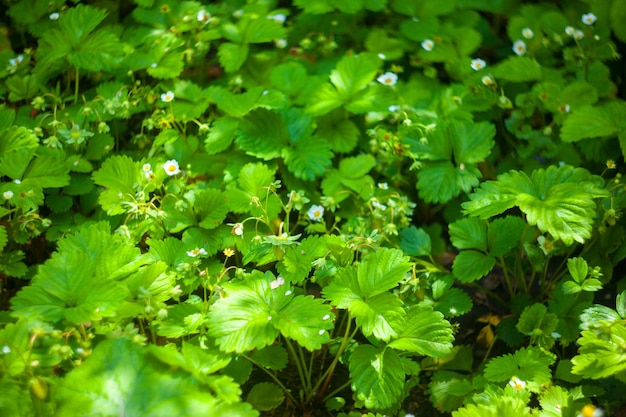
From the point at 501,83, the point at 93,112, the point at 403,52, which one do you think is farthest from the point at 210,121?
the point at 501,83

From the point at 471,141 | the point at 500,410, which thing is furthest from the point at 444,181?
the point at 500,410

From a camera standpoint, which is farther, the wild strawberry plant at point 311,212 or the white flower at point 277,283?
the white flower at point 277,283

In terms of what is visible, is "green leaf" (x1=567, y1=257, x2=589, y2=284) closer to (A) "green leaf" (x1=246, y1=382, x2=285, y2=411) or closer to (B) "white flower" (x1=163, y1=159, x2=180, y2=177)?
(A) "green leaf" (x1=246, y1=382, x2=285, y2=411)

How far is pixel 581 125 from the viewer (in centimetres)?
228

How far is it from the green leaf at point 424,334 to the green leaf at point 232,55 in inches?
51.3

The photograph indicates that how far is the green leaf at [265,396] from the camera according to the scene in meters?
1.83

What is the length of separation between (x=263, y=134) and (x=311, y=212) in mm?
380

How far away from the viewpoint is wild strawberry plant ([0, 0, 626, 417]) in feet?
5.35

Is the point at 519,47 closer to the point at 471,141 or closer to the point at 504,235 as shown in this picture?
the point at 471,141

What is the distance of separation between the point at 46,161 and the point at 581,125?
194cm

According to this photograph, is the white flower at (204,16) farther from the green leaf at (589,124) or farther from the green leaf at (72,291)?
the green leaf at (589,124)

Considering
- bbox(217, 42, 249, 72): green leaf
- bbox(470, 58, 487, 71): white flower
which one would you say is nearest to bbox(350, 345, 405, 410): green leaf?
bbox(217, 42, 249, 72): green leaf

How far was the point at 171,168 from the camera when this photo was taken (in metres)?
2.15

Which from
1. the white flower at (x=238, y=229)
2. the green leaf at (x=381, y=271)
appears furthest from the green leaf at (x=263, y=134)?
the green leaf at (x=381, y=271)
